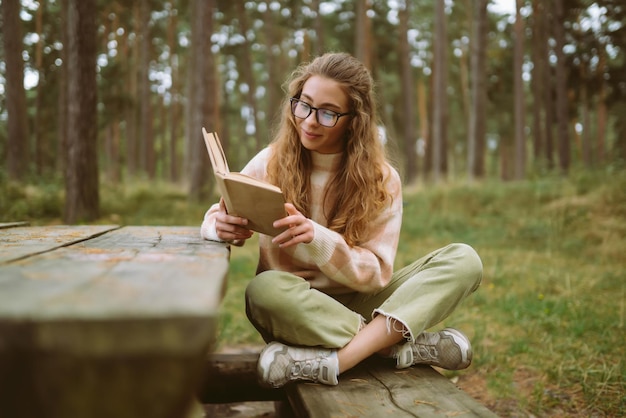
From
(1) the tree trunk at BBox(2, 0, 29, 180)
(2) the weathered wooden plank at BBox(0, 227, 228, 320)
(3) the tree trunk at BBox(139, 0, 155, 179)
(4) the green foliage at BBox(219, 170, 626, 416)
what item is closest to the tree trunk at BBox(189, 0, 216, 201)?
(1) the tree trunk at BBox(2, 0, 29, 180)

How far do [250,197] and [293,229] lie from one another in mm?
187

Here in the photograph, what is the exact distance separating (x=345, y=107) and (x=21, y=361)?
1.75 meters

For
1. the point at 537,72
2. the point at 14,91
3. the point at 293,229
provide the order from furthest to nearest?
the point at 537,72 → the point at 14,91 → the point at 293,229

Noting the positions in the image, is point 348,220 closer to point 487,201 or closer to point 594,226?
point 594,226

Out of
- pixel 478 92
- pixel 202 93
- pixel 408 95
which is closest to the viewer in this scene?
pixel 202 93

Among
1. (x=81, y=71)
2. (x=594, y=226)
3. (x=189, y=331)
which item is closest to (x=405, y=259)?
(x=594, y=226)

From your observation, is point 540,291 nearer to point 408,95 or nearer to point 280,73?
point 408,95

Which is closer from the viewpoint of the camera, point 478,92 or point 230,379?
point 230,379

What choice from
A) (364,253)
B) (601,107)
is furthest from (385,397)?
(601,107)

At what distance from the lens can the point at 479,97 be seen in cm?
1181

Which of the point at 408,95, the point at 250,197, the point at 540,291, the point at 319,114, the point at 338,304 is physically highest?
the point at 408,95

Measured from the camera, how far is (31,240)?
158cm

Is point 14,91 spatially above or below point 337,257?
above

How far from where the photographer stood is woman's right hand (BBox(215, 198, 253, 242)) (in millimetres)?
1761
